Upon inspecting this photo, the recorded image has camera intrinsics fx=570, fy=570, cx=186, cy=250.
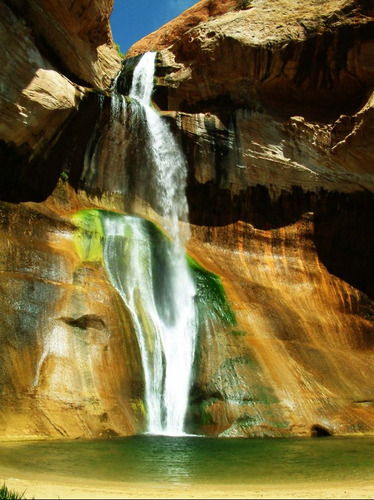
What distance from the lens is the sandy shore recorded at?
22.5ft

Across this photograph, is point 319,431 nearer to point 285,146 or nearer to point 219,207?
point 219,207

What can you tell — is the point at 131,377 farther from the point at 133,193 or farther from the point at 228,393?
the point at 133,193

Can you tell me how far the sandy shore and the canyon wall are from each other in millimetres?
4539

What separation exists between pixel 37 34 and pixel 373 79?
13.1 m

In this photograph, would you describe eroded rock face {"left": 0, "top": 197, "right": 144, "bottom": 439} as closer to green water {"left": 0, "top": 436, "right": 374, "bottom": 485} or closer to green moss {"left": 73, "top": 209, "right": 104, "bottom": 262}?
green moss {"left": 73, "top": 209, "right": 104, "bottom": 262}

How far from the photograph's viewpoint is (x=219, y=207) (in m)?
23.3

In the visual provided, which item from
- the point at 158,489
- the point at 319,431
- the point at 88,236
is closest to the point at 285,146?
the point at 88,236

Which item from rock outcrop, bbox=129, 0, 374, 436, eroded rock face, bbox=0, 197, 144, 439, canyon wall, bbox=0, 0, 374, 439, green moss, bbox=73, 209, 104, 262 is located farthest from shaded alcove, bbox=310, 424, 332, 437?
green moss, bbox=73, 209, 104, 262

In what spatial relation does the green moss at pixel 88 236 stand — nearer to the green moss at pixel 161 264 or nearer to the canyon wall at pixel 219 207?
the green moss at pixel 161 264

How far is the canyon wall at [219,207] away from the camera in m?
13.9

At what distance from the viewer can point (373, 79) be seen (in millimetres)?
23000

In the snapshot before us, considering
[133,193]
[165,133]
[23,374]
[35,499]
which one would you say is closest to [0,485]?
[35,499]

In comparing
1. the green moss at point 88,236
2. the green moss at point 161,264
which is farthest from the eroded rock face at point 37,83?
the green moss at point 161,264

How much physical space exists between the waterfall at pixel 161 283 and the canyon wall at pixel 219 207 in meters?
0.40
